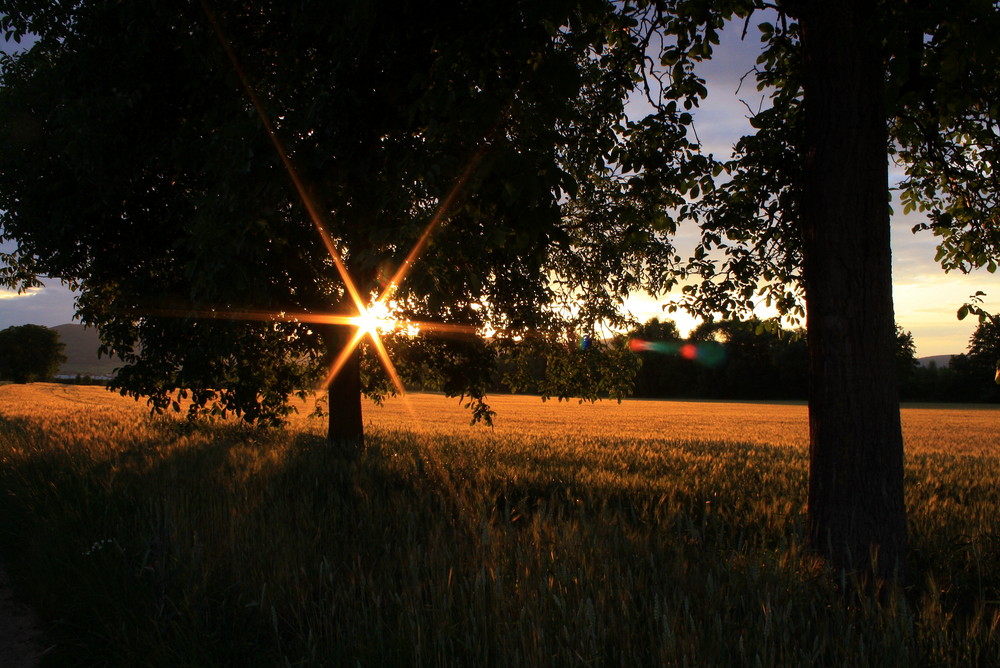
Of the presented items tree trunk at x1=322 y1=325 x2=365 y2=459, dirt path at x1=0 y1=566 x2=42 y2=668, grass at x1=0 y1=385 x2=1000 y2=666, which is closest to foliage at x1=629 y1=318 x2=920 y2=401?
tree trunk at x1=322 y1=325 x2=365 y2=459

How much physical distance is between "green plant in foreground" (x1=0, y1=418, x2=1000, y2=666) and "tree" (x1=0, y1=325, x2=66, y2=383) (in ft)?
347

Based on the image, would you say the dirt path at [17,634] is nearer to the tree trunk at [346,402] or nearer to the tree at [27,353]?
the tree trunk at [346,402]

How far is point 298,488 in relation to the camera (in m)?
6.07

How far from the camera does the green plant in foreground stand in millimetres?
2705

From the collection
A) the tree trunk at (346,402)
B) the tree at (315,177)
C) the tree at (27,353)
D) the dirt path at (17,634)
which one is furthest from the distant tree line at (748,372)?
the tree at (27,353)

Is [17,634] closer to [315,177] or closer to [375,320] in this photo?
[315,177]

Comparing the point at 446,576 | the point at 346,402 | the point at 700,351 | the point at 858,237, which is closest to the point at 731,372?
the point at 700,351

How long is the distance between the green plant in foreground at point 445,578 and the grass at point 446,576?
0.02 m

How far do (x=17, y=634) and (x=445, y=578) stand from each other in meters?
3.27

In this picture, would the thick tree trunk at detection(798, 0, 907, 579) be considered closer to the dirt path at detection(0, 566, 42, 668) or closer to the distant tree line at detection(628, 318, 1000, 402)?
the dirt path at detection(0, 566, 42, 668)

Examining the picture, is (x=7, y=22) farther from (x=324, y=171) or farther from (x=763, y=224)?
(x=763, y=224)

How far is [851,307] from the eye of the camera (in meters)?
4.11

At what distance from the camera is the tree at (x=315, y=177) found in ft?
12.9

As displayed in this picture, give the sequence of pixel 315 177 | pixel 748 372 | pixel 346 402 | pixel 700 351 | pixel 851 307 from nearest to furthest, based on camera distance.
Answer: pixel 851 307 → pixel 315 177 → pixel 346 402 → pixel 748 372 → pixel 700 351
